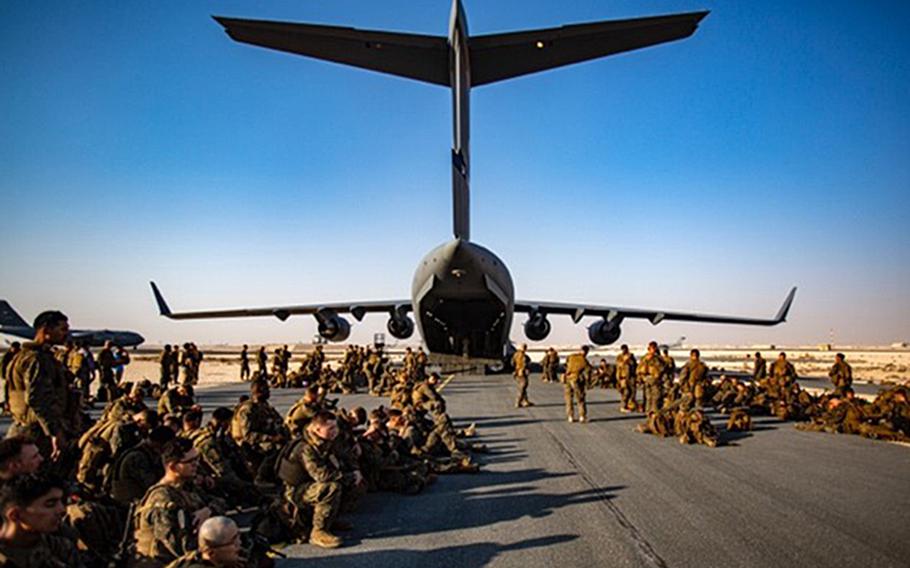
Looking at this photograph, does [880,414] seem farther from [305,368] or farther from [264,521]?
[305,368]

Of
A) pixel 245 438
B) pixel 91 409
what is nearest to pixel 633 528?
pixel 245 438

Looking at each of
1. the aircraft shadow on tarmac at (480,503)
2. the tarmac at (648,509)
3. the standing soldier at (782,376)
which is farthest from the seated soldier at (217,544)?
the standing soldier at (782,376)

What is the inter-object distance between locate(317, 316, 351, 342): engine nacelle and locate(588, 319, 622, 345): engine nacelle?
1096 cm

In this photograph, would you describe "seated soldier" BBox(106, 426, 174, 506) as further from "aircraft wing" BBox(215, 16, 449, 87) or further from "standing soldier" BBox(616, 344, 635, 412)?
"standing soldier" BBox(616, 344, 635, 412)

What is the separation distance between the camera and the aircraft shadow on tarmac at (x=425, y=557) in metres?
4.41

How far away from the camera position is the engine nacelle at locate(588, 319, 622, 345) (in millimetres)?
23781

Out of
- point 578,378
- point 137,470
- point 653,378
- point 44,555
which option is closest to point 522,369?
point 578,378

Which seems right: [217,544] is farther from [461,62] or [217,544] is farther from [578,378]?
[461,62]

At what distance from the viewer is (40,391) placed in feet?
17.4

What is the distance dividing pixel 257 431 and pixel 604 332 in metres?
19.3

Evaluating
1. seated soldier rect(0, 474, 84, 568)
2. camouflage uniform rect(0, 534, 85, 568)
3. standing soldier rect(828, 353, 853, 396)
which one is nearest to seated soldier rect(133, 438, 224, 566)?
camouflage uniform rect(0, 534, 85, 568)

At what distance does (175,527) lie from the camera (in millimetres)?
3516

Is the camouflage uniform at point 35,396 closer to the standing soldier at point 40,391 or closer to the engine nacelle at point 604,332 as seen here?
the standing soldier at point 40,391

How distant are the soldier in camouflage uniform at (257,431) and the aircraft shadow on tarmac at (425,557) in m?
2.39
